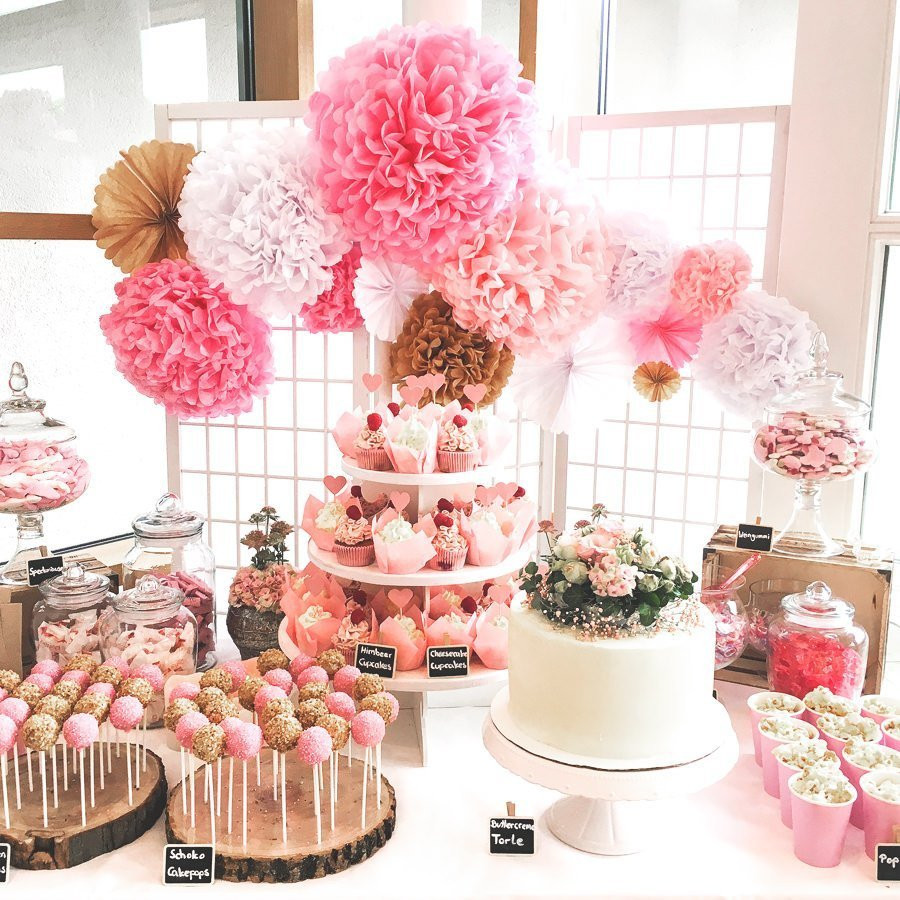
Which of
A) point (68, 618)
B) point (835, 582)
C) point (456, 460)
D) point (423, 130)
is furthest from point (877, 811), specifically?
point (68, 618)

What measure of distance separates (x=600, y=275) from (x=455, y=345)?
1.29 feet

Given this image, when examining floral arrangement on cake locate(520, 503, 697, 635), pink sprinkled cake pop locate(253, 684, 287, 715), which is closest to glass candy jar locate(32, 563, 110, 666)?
pink sprinkled cake pop locate(253, 684, 287, 715)

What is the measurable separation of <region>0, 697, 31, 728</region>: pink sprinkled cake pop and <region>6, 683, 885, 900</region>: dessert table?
24 centimetres

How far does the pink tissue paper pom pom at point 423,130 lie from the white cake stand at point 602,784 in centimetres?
106

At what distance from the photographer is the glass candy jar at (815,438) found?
207cm

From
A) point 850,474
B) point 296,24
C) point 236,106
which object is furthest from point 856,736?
point 296,24

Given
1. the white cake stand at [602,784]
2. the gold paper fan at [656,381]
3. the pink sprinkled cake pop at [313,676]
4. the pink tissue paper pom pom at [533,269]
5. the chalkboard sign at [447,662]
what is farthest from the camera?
the gold paper fan at [656,381]

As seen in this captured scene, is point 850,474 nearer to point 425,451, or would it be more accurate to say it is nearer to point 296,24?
point 425,451

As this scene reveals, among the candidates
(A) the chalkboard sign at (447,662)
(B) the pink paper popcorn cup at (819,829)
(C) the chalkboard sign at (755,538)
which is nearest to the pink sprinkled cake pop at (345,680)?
(A) the chalkboard sign at (447,662)

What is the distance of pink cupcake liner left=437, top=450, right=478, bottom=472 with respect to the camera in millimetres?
1866

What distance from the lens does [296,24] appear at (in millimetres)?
2947

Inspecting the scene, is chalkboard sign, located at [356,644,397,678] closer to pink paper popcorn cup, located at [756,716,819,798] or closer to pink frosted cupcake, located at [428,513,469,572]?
pink frosted cupcake, located at [428,513,469,572]

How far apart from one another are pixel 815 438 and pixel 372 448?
101 centimetres

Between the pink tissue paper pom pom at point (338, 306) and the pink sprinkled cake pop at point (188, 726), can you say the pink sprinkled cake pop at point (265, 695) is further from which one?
the pink tissue paper pom pom at point (338, 306)
